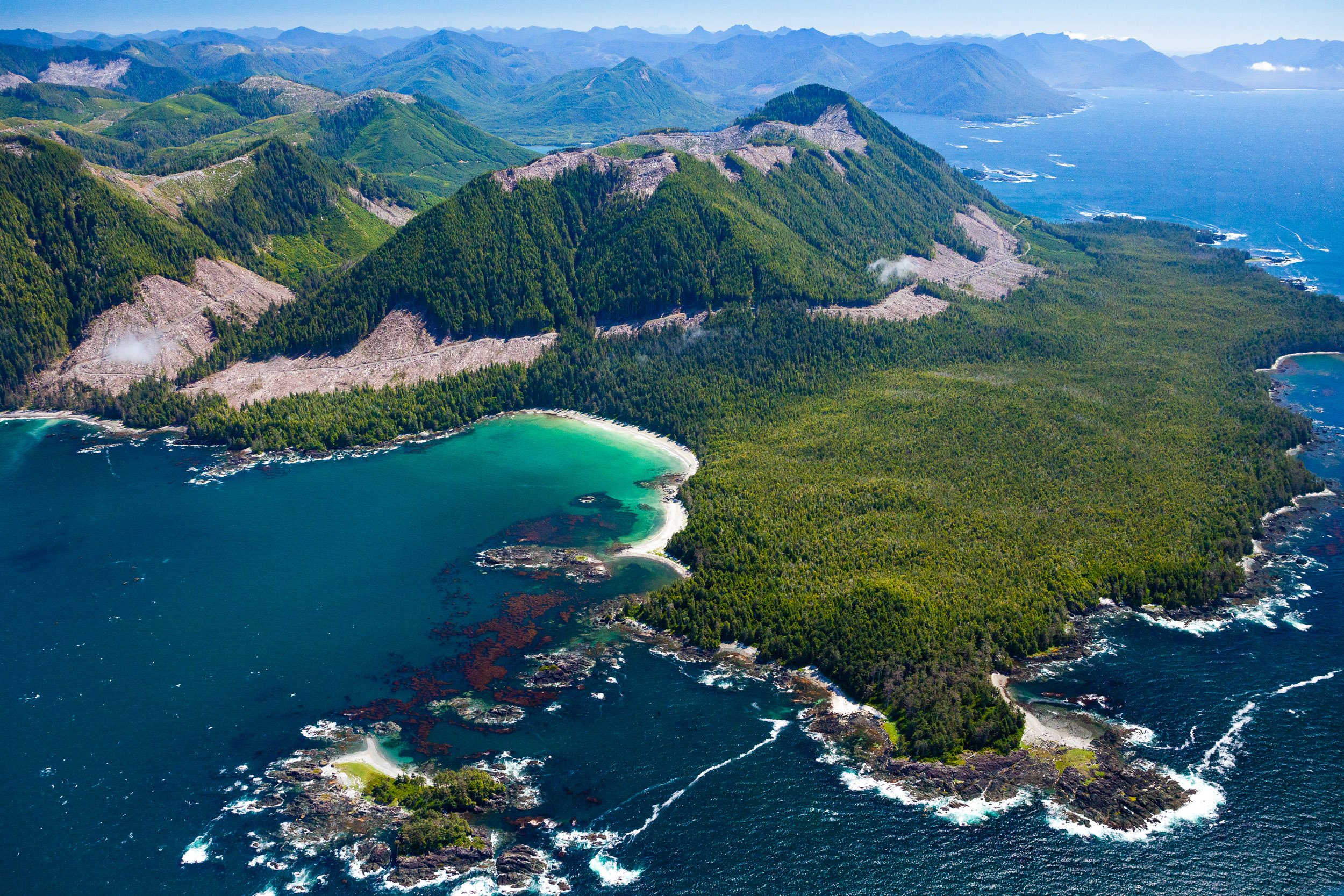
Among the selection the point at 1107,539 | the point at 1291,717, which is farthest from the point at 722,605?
the point at 1291,717

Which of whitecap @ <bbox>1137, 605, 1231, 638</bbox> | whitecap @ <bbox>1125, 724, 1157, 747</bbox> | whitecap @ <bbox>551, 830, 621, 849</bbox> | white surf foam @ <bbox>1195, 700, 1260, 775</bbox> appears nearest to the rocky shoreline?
whitecap @ <bbox>551, 830, 621, 849</bbox>

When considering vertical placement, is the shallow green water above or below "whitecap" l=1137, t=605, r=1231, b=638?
below

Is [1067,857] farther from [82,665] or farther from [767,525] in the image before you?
[82,665]

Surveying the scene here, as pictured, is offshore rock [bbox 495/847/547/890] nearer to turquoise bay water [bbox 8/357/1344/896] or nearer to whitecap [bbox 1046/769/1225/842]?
turquoise bay water [bbox 8/357/1344/896]

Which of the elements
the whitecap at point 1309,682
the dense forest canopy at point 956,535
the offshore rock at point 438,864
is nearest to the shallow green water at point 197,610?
the offshore rock at point 438,864

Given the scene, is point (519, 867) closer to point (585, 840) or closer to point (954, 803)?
point (585, 840)

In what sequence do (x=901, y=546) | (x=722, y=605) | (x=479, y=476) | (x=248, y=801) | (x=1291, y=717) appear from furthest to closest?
1. (x=479, y=476)
2. (x=901, y=546)
3. (x=722, y=605)
4. (x=1291, y=717)
5. (x=248, y=801)
